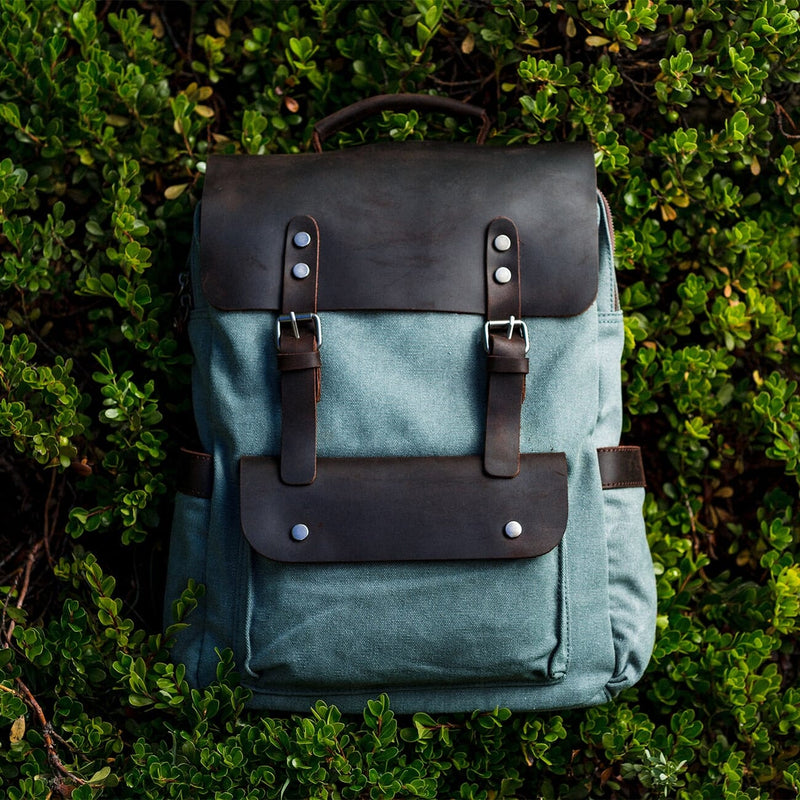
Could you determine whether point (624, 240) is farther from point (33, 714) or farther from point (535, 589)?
point (33, 714)

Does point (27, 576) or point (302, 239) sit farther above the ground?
point (302, 239)

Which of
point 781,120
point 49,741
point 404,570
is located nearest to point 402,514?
point 404,570

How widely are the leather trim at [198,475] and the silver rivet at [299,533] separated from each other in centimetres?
17

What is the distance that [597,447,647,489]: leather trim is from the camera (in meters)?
1.36

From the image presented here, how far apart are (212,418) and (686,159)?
876 millimetres

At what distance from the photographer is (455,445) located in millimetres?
1289

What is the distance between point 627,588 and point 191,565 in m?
0.68

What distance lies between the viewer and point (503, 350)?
1.27m

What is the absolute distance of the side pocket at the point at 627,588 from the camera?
4.44ft

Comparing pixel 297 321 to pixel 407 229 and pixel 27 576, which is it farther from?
pixel 27 576

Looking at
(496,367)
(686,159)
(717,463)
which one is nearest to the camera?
(496,367)

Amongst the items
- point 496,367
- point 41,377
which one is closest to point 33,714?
point 41,377

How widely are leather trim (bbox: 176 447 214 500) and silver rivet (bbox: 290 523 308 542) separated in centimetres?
17

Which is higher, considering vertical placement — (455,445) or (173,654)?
(455,445)
